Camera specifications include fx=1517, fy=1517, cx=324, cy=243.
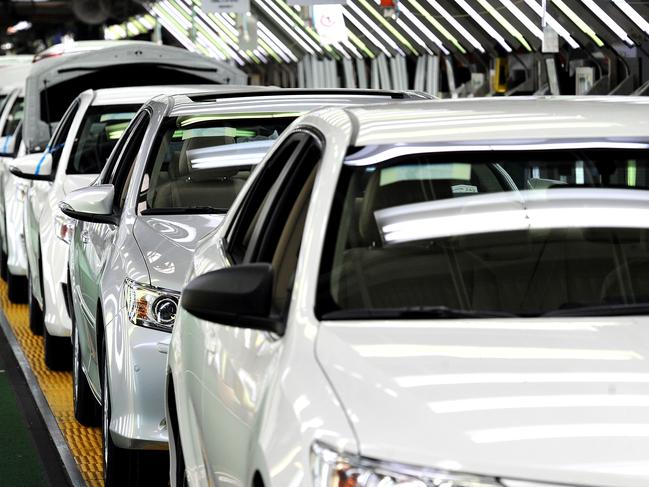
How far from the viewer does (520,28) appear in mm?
22125

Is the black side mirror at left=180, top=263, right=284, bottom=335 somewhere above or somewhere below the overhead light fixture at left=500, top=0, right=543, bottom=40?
above

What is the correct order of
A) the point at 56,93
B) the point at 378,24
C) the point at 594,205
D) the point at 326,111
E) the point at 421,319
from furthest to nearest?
the point at 378,24 < the point at 56,93 < the point at 326,111 < the point at 594,205 < the point at 421,319

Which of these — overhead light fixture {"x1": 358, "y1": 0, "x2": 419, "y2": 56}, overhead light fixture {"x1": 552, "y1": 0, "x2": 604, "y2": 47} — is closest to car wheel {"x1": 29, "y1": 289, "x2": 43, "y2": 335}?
overhead light fixture {"x1": 552, "y1": 0, "x2": 604, "y2": 47}

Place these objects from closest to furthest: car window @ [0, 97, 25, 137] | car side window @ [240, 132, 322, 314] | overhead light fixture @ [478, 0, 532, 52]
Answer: car side window @ [240, 132, 322, 314] → car window @ [0, 97, 25, 137] → overhead light fixture @ [478, 0, 532, 52]

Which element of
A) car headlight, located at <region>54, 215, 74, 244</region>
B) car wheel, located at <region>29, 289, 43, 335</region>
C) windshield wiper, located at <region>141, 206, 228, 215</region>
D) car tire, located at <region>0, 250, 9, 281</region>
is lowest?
car tire, located at <region>0, 250, 9, 281</region>

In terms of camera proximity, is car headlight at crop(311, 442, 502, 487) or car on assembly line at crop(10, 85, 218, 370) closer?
car headlight at crop(311, 442, 502, 487)

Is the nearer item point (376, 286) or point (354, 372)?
point (354, 372)

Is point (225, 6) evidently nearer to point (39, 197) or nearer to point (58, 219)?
point (39, 197)

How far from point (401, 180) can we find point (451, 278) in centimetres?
34

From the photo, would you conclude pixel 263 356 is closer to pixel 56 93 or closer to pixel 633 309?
pixel 633 309

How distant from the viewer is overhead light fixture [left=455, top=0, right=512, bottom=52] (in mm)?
23609

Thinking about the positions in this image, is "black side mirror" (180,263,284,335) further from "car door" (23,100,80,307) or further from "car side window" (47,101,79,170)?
"car side window" (47,101,79,170)

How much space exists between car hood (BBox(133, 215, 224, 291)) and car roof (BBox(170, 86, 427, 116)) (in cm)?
66

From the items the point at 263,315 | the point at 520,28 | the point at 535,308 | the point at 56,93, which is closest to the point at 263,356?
the point at 263,315
